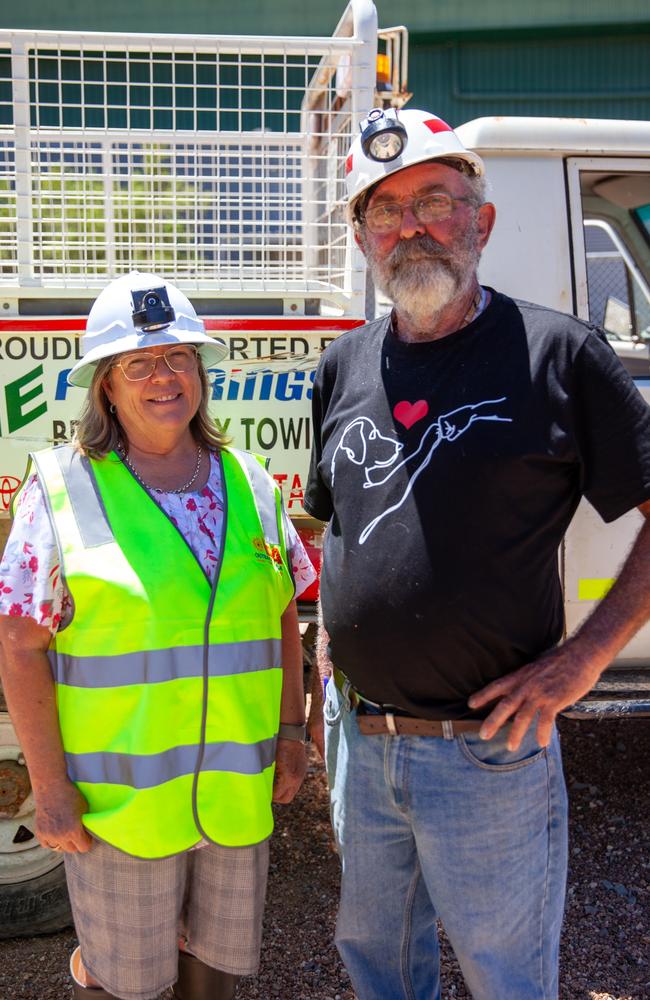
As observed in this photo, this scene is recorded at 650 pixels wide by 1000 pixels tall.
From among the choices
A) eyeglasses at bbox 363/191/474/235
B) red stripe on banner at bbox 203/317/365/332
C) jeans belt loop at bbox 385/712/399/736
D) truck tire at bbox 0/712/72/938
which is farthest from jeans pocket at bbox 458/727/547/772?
truck tire at bbox 0/712/72/938

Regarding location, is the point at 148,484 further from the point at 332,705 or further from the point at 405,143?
the point at 405,143

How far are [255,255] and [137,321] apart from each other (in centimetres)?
101

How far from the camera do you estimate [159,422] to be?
2.01 metres

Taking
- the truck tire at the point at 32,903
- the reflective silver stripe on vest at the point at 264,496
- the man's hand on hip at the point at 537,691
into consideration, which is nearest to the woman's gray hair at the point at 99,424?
the reflective silver stripe on vest at the point at 264,496

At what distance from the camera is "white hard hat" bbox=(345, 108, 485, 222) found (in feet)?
6.40

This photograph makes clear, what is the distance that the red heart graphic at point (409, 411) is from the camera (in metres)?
1.89

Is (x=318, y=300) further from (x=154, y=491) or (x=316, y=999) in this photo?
(x=316, y=999)

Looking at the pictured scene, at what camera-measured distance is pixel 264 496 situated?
2160 mm

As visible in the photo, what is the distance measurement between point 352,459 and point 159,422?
413mm

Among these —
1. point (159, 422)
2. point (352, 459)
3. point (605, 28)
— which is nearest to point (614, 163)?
point (352, 459)

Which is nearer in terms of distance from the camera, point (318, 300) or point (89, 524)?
point (89, 524)

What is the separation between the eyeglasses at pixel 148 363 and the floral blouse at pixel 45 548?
25cm

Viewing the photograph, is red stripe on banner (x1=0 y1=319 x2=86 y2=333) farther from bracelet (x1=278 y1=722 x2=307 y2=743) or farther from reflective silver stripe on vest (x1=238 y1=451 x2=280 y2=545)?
bracelet (x1=278 y1=722 x2=307 y2=743)

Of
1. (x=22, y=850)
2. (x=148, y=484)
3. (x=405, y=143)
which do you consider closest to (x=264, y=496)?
(x=148, y=484)
